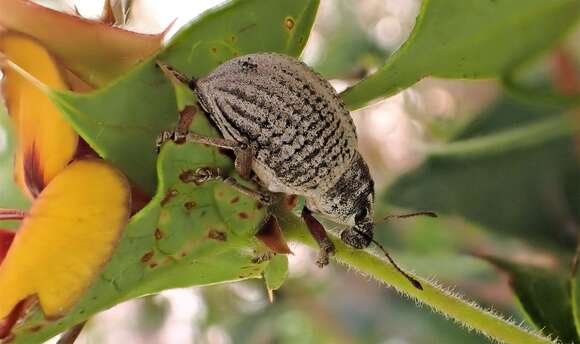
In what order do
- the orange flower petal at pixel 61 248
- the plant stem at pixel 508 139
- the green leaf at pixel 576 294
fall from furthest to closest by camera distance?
1. the plant stem at pixel 508 139
2. the green leaf at pixel 576 294
3. the orange flower petal at pixel 61 248

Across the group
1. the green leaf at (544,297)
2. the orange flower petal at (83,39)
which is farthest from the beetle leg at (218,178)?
the green leaf at (544,297)

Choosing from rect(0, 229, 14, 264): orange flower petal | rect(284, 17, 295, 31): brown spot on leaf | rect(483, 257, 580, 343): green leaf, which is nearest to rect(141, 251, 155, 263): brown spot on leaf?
rect(0, 229, 14, 264): orange flower petal

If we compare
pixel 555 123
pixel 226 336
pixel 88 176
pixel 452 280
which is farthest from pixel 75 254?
pixel 226 336

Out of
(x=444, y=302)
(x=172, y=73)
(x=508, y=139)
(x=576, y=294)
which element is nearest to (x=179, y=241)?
(x=172, y=73)

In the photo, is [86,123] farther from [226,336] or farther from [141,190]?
[226,336]

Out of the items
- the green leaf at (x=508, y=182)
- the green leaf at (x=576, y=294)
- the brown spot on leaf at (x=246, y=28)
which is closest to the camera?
the brown spot on leaf at (x=246, y=28)

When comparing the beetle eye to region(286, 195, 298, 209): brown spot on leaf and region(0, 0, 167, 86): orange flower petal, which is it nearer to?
region(286, 195, 298, 209): brown spot on leaf

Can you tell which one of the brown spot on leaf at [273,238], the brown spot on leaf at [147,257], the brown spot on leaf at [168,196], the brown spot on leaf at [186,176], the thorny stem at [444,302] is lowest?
the thorny stem at [444,302]

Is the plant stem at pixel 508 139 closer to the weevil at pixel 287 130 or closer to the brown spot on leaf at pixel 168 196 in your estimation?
the weevil at pixel 287 130

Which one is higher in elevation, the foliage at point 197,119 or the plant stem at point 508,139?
the foliage at point 197,119
